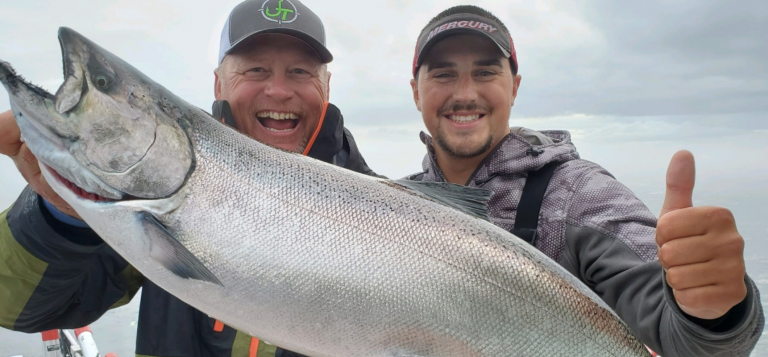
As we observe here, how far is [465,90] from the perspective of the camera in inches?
127

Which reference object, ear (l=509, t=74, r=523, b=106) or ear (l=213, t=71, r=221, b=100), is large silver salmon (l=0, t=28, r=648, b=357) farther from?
ear (l=509, t=74, r=523, b=106)

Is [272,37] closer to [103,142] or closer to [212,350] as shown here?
[103,142]

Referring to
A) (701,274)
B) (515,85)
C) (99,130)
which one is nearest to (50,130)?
(99,130)

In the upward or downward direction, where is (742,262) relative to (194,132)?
downward

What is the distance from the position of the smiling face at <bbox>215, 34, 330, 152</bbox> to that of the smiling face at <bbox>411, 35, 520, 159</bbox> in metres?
0.88

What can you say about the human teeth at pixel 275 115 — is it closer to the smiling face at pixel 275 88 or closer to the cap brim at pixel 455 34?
the smiling face at pixel 275 88

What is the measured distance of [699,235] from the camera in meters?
1.63

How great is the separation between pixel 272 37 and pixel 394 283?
2.20 metres

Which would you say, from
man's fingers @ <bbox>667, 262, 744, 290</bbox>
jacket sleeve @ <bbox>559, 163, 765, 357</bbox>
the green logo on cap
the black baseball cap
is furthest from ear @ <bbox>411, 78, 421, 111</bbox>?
→ man's fingers @ <bbox>667, 262, 744, 290</bbox>

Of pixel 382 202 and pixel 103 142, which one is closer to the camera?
pixel 103 142

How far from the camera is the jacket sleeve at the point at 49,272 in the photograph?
6.95ft

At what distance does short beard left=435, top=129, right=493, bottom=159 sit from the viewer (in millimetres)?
3230

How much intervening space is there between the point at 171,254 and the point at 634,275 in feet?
6.97

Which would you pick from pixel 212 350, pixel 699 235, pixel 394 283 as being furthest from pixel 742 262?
pixel 212 350
